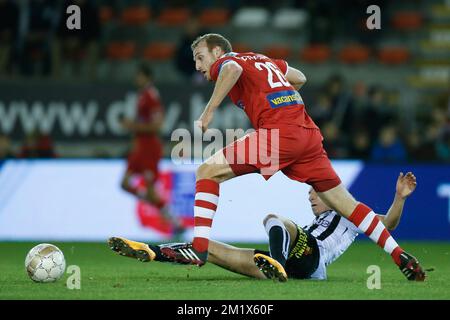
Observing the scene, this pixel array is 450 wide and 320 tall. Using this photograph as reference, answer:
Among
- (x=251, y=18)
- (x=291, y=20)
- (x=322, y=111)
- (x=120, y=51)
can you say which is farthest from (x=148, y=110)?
(x=291, y=20)

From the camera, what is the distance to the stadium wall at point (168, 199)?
13.2 metres

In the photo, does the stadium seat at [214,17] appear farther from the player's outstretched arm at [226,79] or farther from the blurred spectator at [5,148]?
the player's outstretched arm at [226,79]

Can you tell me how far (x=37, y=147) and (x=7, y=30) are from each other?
308 centimetres

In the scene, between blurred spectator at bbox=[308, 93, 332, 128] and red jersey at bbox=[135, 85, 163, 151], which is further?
red jersey at bbox=[135, 85, 163, 151]

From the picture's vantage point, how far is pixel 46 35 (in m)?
17.2

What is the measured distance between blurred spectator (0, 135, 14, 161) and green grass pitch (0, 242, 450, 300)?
4265 millimetres

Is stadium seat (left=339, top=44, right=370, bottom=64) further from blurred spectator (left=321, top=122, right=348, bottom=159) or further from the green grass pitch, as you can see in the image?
the green grass pitch

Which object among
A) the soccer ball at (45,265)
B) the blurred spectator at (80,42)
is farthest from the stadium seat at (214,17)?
the soccer ball at (45,265)

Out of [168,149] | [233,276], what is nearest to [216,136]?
[168,149]

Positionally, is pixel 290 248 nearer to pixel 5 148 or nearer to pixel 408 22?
pixel 5 148

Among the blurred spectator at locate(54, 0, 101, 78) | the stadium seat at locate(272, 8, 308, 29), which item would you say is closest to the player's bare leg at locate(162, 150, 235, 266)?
the blurred spectator at locate(54, 0, 101, 78)

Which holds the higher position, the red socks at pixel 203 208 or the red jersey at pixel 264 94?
the red jersey at pixel 264 94

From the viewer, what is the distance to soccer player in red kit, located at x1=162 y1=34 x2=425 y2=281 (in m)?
7.62

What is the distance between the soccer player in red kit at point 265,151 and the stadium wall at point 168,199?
16.9 ft
